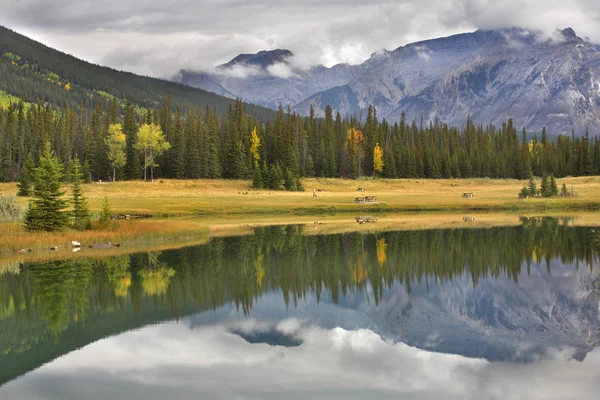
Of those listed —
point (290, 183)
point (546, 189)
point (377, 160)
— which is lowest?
point (546, 189)

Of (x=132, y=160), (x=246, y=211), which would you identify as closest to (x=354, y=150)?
(x=132, y=160)

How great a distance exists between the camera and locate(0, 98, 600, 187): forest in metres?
133

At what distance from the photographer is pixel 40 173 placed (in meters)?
49.6

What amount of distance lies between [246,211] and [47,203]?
39.1 metres

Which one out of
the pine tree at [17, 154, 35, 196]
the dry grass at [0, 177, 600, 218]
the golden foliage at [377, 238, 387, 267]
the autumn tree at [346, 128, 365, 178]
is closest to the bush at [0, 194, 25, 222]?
the dry grass at [0, 177, 600, 218]

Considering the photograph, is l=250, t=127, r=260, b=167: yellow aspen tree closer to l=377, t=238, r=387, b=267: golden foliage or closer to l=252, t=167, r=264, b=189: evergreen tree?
l=252, t=167, r=264, b=189: evergreen tree

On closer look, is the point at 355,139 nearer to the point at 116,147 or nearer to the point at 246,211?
the point at 116,147

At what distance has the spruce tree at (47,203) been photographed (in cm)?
4931

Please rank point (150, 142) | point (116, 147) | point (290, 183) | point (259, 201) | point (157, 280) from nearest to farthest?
point (157, 280)
point (259, 201)
point (290, 183)
point (150, 142)
point (116, 147)

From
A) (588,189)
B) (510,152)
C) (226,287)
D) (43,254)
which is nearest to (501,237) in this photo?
(226,287)

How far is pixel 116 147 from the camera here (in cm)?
12688

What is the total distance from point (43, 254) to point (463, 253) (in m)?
29.0

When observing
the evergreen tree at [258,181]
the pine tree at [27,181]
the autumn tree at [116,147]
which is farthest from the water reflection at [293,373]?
the autumn tree at [116,147]

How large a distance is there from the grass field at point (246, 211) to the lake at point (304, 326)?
25.4 ft
